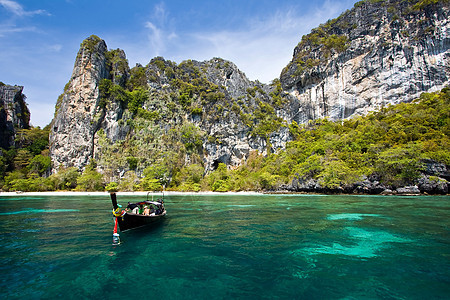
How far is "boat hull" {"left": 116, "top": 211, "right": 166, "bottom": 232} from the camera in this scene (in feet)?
35.2

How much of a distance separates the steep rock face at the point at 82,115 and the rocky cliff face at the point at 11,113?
1068 cm

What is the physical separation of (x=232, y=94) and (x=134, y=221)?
3338 inches

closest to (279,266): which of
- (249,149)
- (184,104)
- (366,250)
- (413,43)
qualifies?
(366,250)

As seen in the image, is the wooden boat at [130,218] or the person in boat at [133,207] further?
the person in boat at [133,207]

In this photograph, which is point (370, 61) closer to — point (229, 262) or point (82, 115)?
point (229, 262)

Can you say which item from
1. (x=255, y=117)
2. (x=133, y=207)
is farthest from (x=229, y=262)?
(x=255, y=117)

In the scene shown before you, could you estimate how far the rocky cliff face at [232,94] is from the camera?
6506 centimetres

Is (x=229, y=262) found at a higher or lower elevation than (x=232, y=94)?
lower

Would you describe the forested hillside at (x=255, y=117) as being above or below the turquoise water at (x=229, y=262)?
above

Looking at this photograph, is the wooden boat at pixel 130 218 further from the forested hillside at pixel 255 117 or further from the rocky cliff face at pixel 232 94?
the rocky cliff face at pixel 232 94

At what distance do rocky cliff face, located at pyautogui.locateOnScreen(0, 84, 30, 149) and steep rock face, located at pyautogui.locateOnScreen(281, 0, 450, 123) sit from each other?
97.0 metres

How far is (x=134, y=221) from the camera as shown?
1154cm

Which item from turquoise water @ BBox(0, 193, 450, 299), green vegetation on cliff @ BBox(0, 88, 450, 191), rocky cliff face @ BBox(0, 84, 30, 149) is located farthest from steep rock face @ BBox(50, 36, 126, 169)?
turquoise water @ BBox(0, 193, 450, 299)

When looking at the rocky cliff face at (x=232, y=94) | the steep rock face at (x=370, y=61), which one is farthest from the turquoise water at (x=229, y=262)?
the steep rock face at (x=370, y=61)
